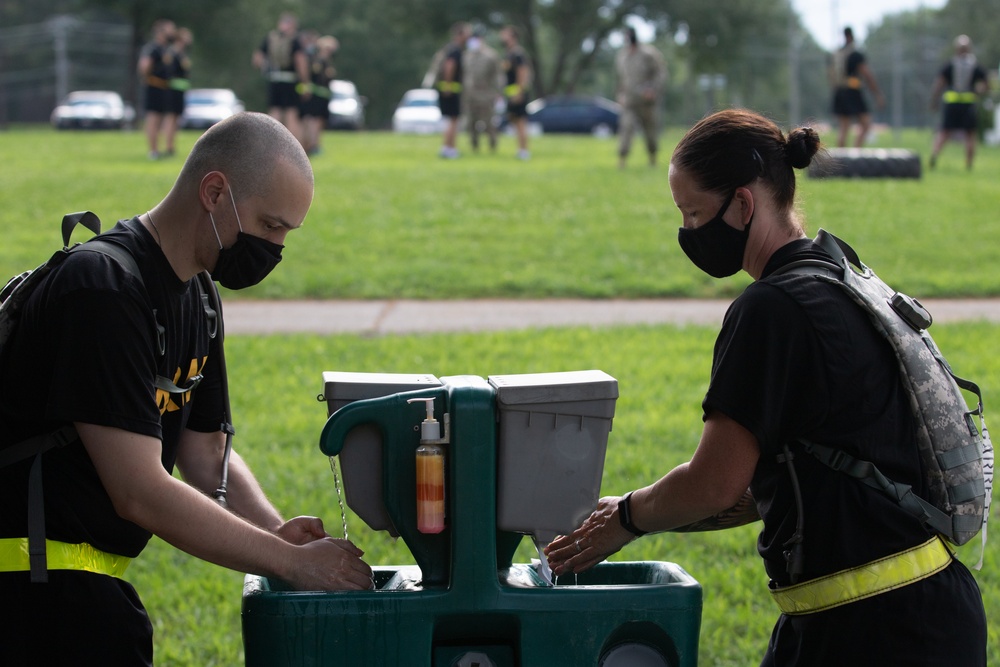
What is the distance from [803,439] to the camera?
98.4 inches

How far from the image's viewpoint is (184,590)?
4.46 metres

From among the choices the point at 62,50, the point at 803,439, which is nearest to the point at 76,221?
the point at 803,439

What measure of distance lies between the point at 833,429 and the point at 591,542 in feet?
2.11

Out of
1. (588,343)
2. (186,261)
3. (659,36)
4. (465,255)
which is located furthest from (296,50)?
(659,36)

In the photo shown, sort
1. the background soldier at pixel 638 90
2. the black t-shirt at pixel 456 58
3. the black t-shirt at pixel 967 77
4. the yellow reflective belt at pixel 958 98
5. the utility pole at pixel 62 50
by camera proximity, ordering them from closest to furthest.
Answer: the background soldier at pixel 638 90 → the yellow reflective belt at pixel 958 98 → the black t-shirt at pixel 967 77 → the black t-shirt at pixel 456 58 → the utility pole at pixel 62 50

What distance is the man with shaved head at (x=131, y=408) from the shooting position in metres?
2.40

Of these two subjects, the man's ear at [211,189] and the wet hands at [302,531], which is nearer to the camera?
the man's ear at [211,189]

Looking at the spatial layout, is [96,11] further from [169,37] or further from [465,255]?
[465,255]

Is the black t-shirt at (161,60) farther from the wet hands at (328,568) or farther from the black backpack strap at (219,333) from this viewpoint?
the wet hands at (328,568)

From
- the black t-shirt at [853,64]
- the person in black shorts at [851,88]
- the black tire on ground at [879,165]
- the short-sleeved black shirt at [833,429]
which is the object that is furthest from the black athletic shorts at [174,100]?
the short-sleeved black shirt at [833,429]

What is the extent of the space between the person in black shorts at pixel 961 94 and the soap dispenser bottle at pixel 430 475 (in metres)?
17.7

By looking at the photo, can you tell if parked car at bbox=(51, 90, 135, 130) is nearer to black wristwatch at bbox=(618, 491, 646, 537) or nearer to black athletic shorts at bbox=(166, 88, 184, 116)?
black athletic shorts at bbox=(166, 88, 184, 116)

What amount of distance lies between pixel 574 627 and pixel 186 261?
1.20 meters

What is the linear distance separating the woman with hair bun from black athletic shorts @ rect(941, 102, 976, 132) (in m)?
17.8
